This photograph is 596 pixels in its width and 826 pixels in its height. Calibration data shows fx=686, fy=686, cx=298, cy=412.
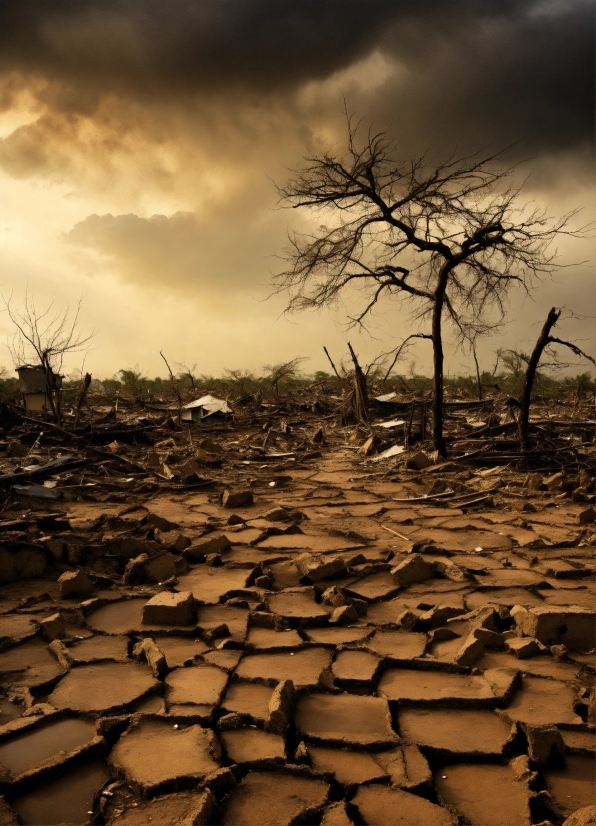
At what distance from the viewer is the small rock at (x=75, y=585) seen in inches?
177

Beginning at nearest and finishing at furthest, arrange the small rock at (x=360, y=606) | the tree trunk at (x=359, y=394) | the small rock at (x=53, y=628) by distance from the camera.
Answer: the small rock at (x=53, y=628), the small rock at (x=360, y=606), the tree trunk at (x=359, y=394)

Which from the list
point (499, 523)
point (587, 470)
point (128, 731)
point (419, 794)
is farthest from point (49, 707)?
point (587, 470)

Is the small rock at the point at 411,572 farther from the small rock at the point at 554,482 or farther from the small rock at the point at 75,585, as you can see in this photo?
the small rock at the point at 554,482

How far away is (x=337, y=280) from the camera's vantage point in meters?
10.2

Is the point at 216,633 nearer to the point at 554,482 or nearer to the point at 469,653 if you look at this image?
the point at 469,653

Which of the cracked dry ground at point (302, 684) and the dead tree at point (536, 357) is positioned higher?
the dead tree at point (536, 357)

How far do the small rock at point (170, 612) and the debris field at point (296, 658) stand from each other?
12 mm

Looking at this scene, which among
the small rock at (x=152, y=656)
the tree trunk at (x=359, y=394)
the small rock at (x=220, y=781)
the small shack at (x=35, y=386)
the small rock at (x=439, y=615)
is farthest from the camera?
the tree trunk at (x=359, y=394)

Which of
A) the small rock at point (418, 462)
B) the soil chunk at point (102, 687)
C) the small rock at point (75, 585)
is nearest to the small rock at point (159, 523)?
the small rock at point (75, 585)

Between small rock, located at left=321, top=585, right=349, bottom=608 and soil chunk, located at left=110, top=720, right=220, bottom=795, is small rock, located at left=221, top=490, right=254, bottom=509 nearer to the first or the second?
small rock, located at left=321, top=585, right=349, bottom=608

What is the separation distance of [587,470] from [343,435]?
16.5 ft

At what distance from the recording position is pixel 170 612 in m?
4.03

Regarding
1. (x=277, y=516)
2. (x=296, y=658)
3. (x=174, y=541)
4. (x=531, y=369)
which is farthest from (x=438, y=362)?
(x=296, y=658)

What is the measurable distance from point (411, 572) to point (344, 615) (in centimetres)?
89
